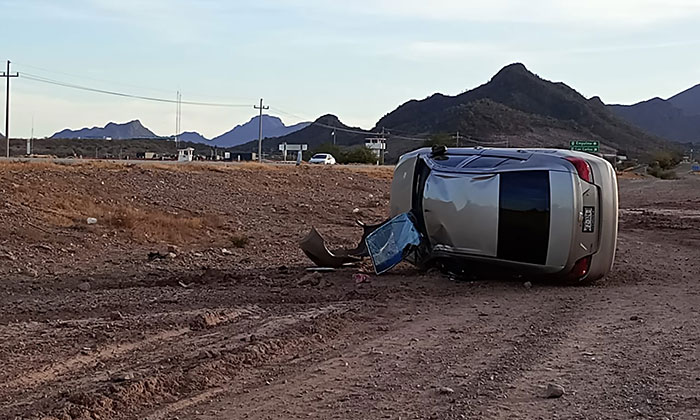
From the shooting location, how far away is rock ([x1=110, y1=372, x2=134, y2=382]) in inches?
275

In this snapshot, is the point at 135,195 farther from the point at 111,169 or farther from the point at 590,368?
the point at 590,368

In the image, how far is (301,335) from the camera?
28.9ft

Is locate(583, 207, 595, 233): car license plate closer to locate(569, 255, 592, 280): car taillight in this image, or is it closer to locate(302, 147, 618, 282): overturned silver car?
locate(302, 147, 618, 282): overturned silver car

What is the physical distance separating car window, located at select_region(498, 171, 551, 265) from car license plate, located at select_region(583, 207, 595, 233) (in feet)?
1.57

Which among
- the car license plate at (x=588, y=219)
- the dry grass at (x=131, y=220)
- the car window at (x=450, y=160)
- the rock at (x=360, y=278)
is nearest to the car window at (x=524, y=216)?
the car license plate at (x=588, y=219)

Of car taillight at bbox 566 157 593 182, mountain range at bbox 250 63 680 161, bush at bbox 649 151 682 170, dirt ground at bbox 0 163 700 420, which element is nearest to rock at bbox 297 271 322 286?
dirt ground at bbox 0 163 700 420

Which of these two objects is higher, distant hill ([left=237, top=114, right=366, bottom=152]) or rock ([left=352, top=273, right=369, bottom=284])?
distant hill ([left=237, top=114, right=366, bottom=152])

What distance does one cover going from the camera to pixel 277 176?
34031 mm

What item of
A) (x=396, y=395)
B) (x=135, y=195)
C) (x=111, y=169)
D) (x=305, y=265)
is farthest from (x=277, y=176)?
(x=396, y=395)

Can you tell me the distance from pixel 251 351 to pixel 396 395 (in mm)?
1701

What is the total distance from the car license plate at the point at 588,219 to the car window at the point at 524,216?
479mm

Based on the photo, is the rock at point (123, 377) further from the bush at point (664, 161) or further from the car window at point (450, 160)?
the bush at point (664, 161)

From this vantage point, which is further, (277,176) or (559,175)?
(277,176)

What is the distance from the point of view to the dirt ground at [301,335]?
6.58 meters
